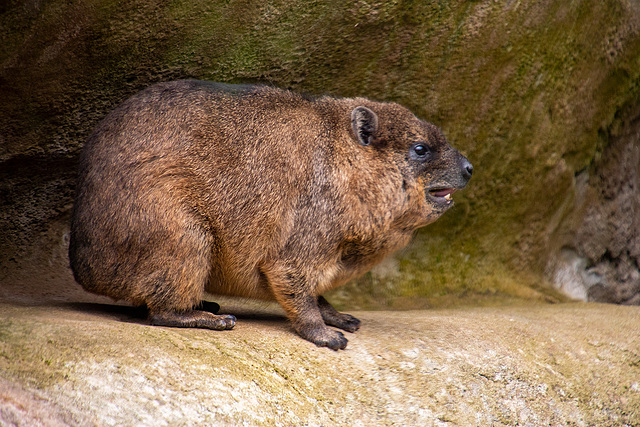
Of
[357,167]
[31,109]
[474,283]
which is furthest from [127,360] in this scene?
[474,283]

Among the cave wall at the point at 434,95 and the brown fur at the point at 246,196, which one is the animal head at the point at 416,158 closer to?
the brown fur at the point at 246,196

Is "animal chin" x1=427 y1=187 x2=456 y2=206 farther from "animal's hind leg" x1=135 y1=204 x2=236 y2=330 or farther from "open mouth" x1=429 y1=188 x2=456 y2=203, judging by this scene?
"animal's hind leg" x1=135 y1=204 x2=236 y2=330

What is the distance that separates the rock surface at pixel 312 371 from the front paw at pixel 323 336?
3.1 inches

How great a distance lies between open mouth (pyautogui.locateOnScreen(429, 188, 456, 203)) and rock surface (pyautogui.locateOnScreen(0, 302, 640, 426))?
1.17m

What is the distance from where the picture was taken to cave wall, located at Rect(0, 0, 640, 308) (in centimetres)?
593

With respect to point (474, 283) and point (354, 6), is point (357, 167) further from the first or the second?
point (474, 283)

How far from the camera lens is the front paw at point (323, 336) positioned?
4.98m

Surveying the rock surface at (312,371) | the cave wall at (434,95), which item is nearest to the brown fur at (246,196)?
the rock surface at (312,371)

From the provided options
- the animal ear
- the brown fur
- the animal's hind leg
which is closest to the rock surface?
the animal's hind leg

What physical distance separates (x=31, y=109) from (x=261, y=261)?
9.02 ft

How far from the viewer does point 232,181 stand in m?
5.07

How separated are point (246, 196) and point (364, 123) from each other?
1.25 meters

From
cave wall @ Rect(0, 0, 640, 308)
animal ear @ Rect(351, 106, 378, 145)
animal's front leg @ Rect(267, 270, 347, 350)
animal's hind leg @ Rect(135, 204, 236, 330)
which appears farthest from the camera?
cave wall @ Rect(0, 0, 640, 308)

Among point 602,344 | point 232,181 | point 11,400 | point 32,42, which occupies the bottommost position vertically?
point 11,400
